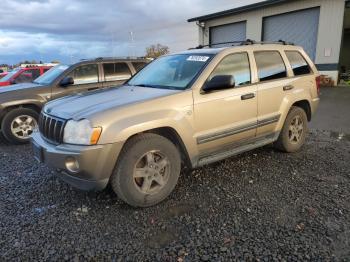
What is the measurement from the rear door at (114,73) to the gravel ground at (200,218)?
126 inches

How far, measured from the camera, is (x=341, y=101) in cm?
1106

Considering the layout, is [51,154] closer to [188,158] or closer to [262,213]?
[188,158]

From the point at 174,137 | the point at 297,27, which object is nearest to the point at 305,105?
the point at 174,137

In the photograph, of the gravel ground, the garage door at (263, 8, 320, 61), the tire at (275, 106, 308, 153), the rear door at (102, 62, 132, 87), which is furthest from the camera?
the garage door at (263, 8, 320, 61)

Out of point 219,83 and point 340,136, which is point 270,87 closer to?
point 219,83

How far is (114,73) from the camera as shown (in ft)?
24.5

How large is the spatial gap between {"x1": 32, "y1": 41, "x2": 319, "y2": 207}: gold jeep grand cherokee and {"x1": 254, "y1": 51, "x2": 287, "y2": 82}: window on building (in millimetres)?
17

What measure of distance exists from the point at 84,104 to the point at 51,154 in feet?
2.19

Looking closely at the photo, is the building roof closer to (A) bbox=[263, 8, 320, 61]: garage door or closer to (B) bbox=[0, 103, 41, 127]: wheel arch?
(A) bbox=[263, 8, 320, 61]: garage door

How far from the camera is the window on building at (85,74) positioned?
7.07 metres

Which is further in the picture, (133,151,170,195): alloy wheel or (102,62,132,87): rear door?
(102,62,132,87): rear door

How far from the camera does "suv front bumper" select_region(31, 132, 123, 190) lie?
120 inches

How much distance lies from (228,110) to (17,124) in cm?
467

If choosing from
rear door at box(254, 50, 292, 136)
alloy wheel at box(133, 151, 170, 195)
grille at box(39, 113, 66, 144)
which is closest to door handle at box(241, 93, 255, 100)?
rear door at box(254, 50, 292, 136)
